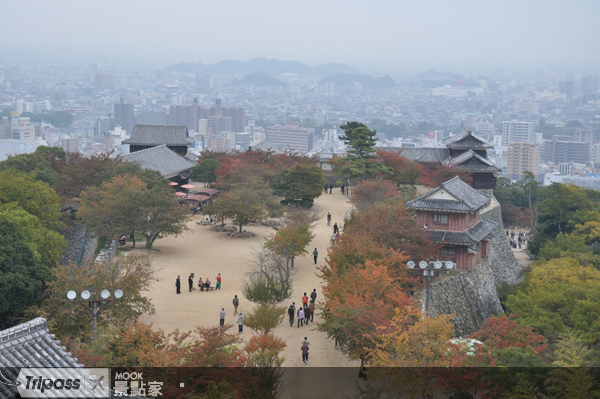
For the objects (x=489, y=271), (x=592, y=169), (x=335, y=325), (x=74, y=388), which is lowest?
(x=592, y=169)

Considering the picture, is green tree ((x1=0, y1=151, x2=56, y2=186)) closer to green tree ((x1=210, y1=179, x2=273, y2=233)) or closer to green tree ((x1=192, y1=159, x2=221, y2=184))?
green tree ((x1=210, y1=179, x2=273, y2=233))

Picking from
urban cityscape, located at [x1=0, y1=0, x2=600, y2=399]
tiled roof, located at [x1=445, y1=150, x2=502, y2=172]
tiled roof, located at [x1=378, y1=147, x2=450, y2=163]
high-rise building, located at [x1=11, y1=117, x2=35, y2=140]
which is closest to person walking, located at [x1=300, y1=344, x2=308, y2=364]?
urban cityscape, located at [x1=0, y1=0, x2=600, y2=399]

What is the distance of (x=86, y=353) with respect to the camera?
53.0 ft

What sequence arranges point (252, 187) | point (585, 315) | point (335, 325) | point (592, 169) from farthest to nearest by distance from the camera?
point (592, 169) → point (252, 187) → point (585, 315) → point (335, 325)

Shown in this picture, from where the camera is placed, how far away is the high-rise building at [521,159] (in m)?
160

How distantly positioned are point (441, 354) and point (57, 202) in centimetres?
2340

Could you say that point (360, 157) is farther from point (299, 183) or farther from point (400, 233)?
point (400, 233)

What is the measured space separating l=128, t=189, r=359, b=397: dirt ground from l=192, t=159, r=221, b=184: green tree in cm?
986

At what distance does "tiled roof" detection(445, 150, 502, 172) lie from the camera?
1800 inches

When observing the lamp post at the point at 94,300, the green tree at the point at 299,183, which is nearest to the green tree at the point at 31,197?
the lamp post at the point at 94,300

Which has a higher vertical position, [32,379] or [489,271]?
[32,379]

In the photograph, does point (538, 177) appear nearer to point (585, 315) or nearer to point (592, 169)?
point (592, 169)

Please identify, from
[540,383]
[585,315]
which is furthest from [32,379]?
[585,315]

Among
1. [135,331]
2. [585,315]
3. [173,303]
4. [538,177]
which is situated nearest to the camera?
[135,331]
